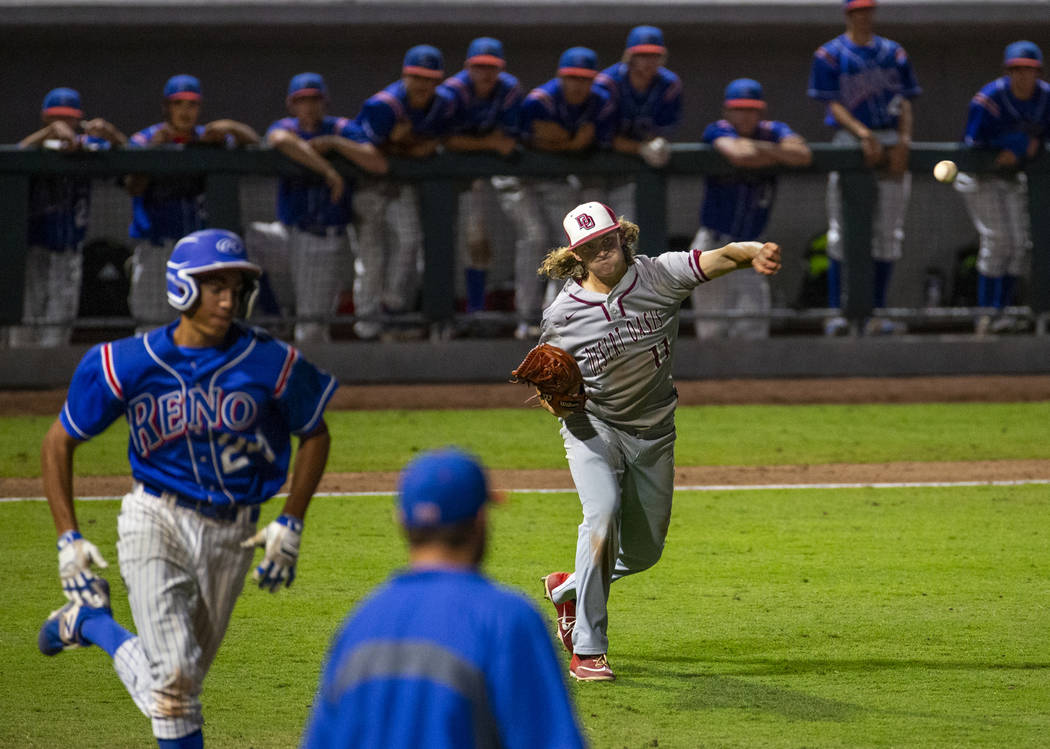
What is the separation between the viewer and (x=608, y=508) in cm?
578

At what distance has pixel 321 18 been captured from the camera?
672 inches

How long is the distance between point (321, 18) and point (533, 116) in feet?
16.7

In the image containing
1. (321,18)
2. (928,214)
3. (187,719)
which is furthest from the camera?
(321,18)

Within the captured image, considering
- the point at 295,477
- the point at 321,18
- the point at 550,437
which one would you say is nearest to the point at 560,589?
the point at 295,477

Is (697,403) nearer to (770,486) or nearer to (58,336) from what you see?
(770,486)

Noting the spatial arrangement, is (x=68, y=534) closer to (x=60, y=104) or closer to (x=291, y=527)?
(x=291, y=527)

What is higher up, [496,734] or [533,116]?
[533,116]

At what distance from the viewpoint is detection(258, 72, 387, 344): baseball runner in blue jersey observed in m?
12.7

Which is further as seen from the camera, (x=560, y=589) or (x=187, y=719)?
(x=560, y=589)

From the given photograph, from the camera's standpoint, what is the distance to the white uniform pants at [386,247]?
42.5 feet

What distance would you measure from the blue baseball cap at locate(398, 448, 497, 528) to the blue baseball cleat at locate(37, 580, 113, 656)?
2.04 m

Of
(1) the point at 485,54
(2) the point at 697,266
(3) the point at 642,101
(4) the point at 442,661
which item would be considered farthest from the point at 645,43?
(4) the point at 442,661

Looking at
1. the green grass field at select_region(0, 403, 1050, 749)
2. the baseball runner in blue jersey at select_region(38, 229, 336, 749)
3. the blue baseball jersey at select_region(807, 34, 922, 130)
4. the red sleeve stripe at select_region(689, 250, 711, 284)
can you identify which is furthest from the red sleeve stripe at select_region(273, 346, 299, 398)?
the blue baseball jersey at select_region(807, 34, 922, 130)

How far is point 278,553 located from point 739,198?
979cm
